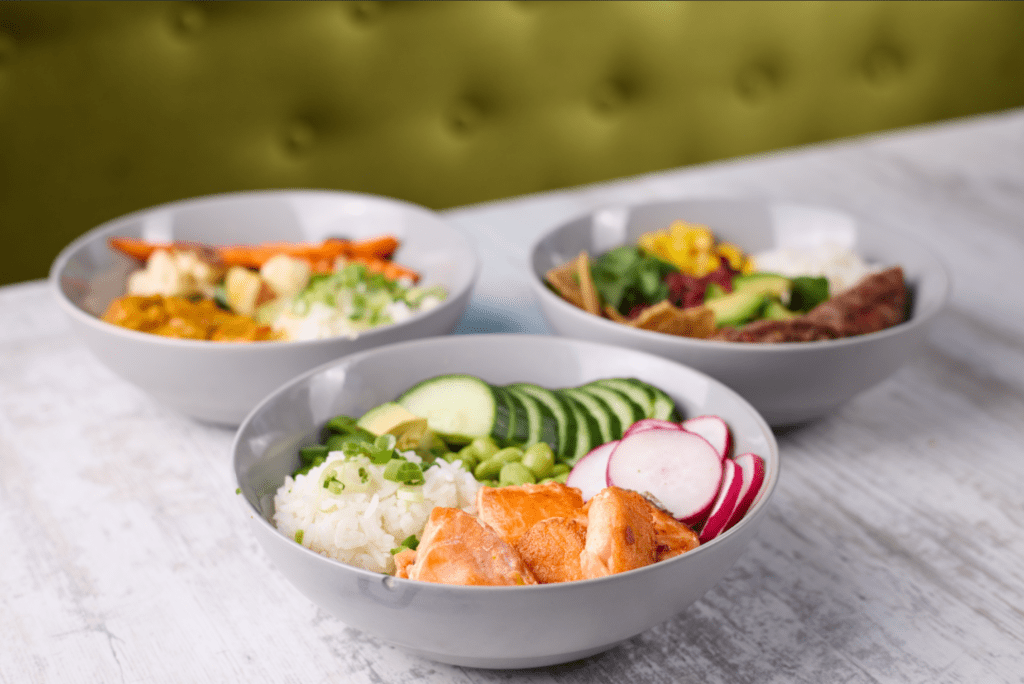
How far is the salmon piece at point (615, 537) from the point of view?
92 centimetres

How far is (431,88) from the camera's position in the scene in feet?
11.5

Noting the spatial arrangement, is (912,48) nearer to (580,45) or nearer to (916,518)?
(580,45)

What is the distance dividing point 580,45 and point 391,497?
2.93 meters

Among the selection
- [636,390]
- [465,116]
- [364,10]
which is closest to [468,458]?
[636,390]

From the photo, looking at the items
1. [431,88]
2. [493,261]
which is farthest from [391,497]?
[431,88]

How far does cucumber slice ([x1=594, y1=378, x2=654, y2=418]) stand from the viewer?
1259mm

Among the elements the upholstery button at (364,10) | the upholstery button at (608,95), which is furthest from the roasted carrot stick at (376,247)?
the upholstery button at (608,95)

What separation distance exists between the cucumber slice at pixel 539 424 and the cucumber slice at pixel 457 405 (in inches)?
1.4

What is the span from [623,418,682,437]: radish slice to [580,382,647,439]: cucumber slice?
0.08ft

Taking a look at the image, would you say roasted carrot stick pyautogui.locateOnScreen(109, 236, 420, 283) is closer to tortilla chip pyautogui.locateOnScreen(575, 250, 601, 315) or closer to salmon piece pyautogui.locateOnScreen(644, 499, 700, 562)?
tortilla chip pyautogui.locateOnScreen(575, 250, 601, 315)

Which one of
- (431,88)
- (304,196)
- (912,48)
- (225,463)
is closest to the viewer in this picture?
(225,463)

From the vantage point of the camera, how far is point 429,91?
3.49 metres

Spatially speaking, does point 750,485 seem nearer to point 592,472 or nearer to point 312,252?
point 592,472

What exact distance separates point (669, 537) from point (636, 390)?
305 mm
